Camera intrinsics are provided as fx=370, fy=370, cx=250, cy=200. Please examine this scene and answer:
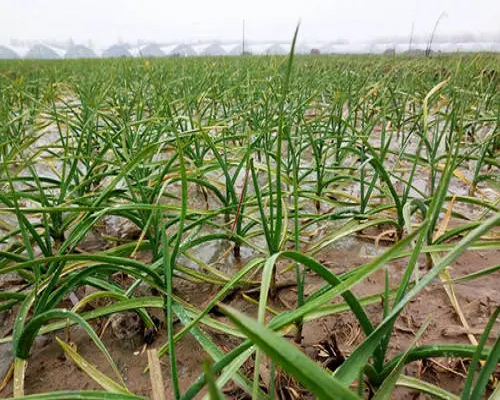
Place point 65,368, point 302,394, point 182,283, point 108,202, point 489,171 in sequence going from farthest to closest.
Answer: point 489,171 < point 108,202 < point 182,283 < point 65,368 < point 302,394

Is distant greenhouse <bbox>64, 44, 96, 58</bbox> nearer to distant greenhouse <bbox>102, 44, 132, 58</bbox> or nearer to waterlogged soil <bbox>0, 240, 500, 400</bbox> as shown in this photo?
distant greenhouse <bbox>102, 44, 132, 58</bbox>

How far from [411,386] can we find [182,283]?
63 centimetres

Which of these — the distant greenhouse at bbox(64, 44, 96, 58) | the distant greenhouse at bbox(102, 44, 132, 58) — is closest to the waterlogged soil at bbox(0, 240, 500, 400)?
the distant greenhouse at bbox(102, 44, 132, 58)

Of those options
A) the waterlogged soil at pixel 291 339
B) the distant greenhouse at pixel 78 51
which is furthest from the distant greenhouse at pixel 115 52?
the waterlogged soil at pixel 291 339

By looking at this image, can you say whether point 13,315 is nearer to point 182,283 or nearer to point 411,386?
point 182,283

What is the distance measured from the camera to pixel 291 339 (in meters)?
0.79

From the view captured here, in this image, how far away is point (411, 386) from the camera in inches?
23.9

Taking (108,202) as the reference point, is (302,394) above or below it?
below

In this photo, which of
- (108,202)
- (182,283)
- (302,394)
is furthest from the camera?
(108,202)

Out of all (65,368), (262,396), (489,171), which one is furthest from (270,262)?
(489,171)

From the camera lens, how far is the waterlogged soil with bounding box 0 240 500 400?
27.0 inches

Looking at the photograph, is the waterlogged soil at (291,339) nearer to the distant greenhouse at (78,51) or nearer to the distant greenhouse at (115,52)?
the distant greenhouse at (115,52)

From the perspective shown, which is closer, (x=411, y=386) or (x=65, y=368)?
(x=411, y=386)

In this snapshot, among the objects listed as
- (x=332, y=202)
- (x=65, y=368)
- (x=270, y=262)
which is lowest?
(x=65, y=368)
